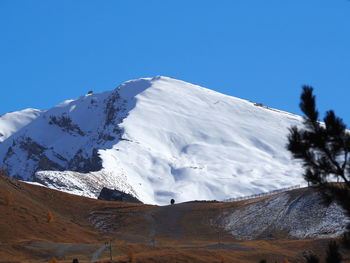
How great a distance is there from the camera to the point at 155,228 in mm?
96312

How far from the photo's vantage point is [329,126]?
15570 mm

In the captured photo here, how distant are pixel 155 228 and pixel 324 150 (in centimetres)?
8154

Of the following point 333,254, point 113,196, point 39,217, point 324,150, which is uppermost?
point 113,196

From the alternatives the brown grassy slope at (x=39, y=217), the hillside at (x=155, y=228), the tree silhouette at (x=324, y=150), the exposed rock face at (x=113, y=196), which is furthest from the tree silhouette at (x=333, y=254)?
the exposed rock face at (x=113, y=196)

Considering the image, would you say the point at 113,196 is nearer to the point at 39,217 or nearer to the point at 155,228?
the point at 155,228

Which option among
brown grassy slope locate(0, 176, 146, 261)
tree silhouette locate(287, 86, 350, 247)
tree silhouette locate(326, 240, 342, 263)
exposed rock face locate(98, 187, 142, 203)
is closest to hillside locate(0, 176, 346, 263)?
brown grassy slope locate(0, 176, 146, 261)

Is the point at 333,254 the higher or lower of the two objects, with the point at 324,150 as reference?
lower

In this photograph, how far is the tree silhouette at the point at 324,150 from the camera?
50.9 ft

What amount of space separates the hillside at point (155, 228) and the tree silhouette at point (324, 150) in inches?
1840

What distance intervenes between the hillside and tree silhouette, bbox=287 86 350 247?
46.7 meters

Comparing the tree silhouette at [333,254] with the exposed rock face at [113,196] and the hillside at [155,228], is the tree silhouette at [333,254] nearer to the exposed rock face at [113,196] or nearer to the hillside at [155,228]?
the hillside at [155,228]

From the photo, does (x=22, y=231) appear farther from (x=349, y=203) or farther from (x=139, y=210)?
(x=349, y=203)

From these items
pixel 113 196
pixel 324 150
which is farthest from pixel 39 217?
pixel 324 150

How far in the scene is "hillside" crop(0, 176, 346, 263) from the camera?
69981 millimetres
